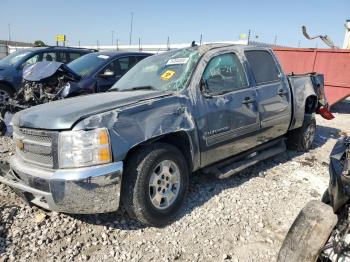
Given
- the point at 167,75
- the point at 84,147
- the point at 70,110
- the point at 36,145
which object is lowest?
the point at 36,145

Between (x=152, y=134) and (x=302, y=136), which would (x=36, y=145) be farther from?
(x=302, y=136)

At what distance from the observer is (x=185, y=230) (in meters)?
3.54

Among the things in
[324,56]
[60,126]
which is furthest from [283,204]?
[324,56]

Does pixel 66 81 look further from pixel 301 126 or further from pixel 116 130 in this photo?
pixel 301 126

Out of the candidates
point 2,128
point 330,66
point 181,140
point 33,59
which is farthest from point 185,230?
point 330,66

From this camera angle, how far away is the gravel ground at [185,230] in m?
3.17

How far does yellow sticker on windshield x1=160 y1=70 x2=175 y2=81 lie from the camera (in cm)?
408

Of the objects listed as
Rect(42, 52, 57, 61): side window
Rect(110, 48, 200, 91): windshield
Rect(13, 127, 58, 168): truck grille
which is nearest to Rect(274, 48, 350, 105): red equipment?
Rect(42, 52, 57, 61): side window

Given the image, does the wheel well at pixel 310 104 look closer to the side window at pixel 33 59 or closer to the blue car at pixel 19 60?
the blue car at pixel 19 60

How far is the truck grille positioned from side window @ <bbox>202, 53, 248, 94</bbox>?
181 centimetres

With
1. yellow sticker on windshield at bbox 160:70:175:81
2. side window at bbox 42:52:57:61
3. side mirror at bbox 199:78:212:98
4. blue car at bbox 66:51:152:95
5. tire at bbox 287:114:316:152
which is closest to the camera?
side mirror at bbox 199:78:212:98

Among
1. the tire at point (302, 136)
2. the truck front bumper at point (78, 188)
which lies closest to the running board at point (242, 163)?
the tire at point (302, 136)

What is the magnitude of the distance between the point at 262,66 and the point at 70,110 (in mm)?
2937

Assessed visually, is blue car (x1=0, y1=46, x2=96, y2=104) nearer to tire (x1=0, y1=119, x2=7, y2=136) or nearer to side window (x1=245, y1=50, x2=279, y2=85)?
tire (x1=0, y1=119, x2=7, y2=136)
